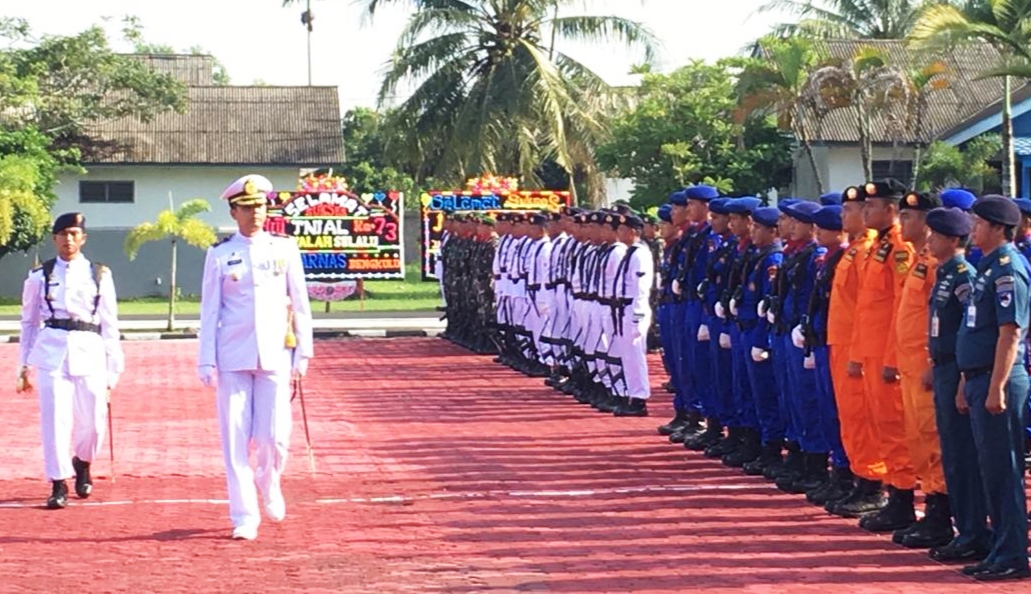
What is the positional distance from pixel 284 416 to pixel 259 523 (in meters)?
0.68

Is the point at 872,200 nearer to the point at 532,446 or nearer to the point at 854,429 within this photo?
the point at 854,429

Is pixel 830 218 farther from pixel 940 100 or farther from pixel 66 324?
pixel 940 100

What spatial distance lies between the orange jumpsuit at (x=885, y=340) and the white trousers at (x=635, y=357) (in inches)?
256

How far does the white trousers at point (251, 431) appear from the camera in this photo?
35.5 ft

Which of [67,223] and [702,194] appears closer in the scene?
[67,223]

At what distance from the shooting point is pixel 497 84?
140ft

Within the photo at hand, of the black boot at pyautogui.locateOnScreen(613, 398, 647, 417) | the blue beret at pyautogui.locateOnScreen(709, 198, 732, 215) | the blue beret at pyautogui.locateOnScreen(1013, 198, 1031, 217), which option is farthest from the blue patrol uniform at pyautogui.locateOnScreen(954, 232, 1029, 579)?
the black boot at pyautogui.locateOnScreen(613, 398, 647, 417)

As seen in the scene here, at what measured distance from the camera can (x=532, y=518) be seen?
11.4m

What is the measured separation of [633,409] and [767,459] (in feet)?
14.4

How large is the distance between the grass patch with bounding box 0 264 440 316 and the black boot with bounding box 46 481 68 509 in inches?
1014

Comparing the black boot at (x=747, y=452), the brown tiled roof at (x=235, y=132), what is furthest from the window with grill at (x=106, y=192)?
the black boot at (x=747, y=452)

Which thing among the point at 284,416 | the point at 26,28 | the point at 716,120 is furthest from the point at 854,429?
the point at 26,28

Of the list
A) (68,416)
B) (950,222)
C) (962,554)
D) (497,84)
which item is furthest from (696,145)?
(962,554)

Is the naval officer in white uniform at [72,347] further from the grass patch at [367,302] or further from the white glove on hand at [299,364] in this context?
the grass patch at [367,302]
